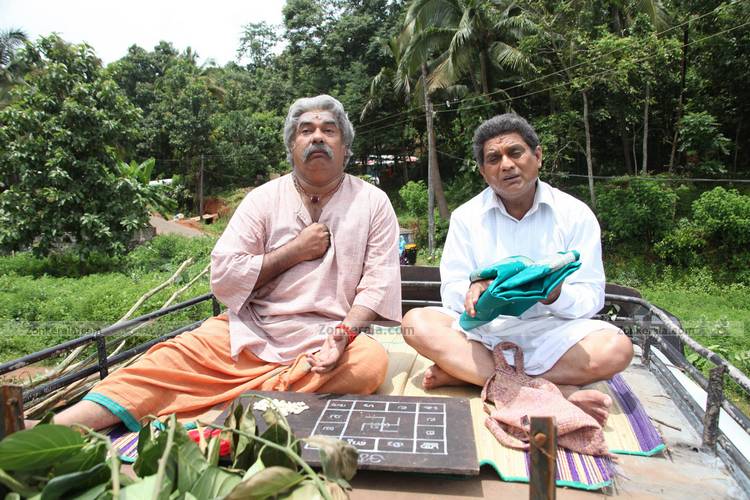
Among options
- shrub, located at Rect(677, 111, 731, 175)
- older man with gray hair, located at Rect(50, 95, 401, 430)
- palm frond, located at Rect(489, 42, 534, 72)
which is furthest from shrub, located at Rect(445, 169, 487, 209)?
older man with gray hair, located at Rect(50, 95, 401, 430)

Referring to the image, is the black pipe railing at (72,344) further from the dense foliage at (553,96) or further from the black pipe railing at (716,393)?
the dense foliage at (553,96)

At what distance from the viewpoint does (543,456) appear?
96 centimetres

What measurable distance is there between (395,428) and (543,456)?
1.23 metres

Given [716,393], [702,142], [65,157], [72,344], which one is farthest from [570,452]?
[702,142]

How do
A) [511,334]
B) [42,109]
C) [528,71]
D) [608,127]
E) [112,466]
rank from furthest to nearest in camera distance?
[608,127]
[528,71]
[42,109]
[511,334]
[112,466]

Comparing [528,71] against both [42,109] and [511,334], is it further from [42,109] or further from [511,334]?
[511,334]

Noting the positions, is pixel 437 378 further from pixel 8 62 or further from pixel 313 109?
pixel 8 62

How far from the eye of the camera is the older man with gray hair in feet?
8.25

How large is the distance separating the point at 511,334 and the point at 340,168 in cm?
133

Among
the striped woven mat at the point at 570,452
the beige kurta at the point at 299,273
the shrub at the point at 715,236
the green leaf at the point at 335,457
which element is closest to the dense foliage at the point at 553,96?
the shrub at the point at 715,236

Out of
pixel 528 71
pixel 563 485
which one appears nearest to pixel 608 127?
pixel 528 71

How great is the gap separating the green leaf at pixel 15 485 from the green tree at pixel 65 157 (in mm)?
12098

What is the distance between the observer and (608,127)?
16.1m

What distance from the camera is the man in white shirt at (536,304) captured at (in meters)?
2.54
